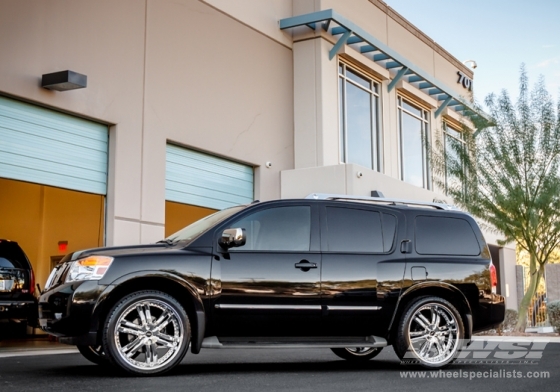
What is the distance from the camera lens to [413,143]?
25016mm

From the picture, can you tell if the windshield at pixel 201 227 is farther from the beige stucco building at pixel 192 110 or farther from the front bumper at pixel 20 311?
the beige stucco building at pixel 192 110

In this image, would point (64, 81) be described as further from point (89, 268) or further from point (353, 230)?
point (353, 230)

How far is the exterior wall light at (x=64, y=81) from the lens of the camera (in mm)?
12820

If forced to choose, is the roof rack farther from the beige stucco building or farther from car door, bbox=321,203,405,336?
the beige stucco building

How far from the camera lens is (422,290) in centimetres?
916

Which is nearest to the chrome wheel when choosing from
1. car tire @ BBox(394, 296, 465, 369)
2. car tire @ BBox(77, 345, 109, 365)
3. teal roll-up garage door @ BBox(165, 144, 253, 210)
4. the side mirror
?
Answer: car tire @ BBox(394, 296, 465, 369)

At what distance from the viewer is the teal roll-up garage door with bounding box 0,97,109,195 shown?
42.0 ft

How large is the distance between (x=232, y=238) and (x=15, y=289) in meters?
4.39

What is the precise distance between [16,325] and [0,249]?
3.48 feet

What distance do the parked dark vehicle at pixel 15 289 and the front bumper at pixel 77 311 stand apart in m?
3.36

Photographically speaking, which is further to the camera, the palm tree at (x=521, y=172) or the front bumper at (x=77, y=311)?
the palm tree at (x=521, y=172)

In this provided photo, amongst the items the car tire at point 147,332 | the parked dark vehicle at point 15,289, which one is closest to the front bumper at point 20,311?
the parked dark vehicle at point 15,289

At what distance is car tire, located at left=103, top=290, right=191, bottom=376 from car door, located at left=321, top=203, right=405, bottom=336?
158cm

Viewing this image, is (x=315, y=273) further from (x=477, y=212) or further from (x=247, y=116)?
(x=477, y=212)
